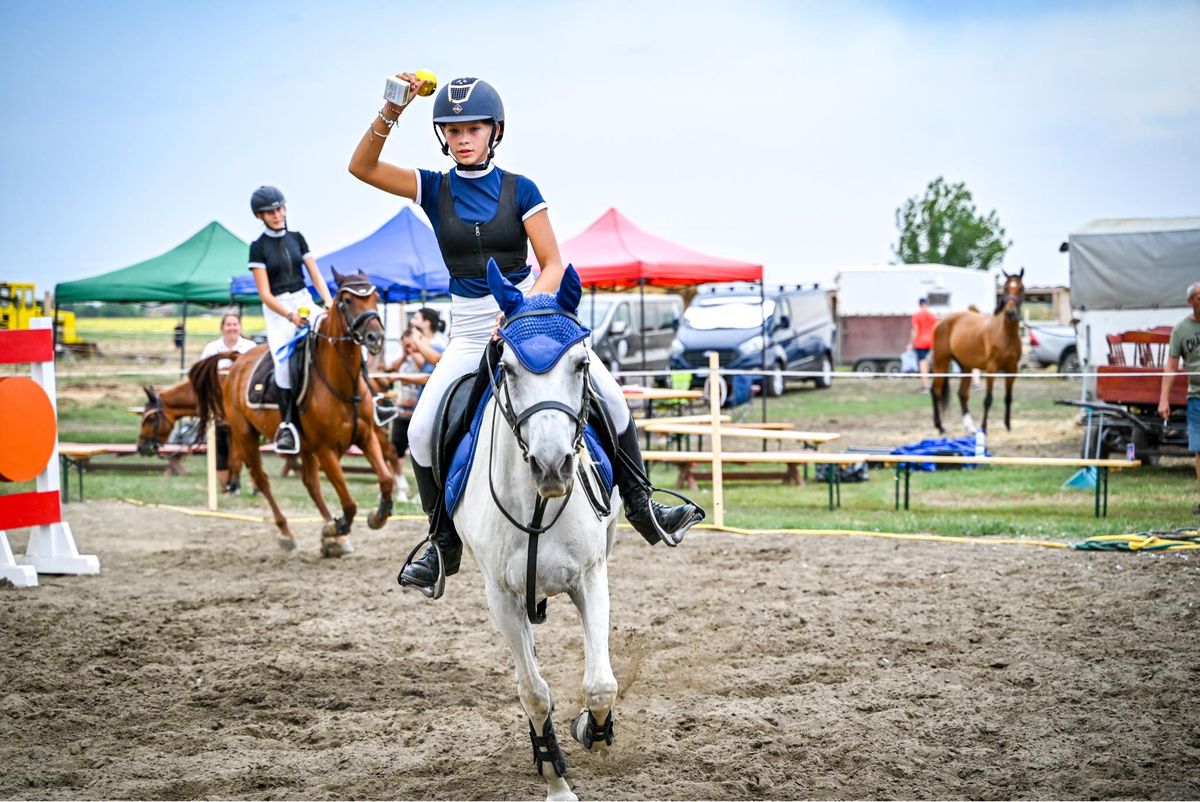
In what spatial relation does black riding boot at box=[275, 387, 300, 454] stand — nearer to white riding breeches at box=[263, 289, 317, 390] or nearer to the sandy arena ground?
white riding breeches at box=[263, 289, 317, 390]

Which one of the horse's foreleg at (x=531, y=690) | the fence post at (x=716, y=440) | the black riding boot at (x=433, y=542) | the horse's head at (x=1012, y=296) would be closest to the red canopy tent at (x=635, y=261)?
the horse's head at (x=1012, y=296)

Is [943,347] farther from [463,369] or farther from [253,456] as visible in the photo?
[463,369]

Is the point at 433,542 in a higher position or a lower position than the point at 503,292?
lower

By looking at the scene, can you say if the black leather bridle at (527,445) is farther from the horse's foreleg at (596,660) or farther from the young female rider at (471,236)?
the young female rider at (471,236)

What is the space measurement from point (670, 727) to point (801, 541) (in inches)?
202

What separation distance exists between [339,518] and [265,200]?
9.85 feet

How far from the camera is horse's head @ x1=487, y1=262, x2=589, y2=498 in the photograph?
144 inches

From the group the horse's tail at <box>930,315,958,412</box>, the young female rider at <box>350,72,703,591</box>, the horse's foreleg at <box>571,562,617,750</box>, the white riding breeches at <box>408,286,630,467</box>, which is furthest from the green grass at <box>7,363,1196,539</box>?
the horse's foreleg at <box>571,562,617,750</box>

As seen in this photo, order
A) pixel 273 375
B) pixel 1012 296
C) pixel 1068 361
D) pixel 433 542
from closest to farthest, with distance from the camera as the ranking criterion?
pixel 433 542, pixel 273 375, pixel 1012 296, pixel 1068 361

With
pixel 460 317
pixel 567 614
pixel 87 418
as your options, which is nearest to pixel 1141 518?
pixel 567 614

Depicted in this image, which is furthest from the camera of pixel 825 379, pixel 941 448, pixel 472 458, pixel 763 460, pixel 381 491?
pixel 825 379

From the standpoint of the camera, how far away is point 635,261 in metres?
19.2

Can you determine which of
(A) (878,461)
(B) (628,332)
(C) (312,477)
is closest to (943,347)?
(B) (628,332)

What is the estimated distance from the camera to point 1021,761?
484cm
